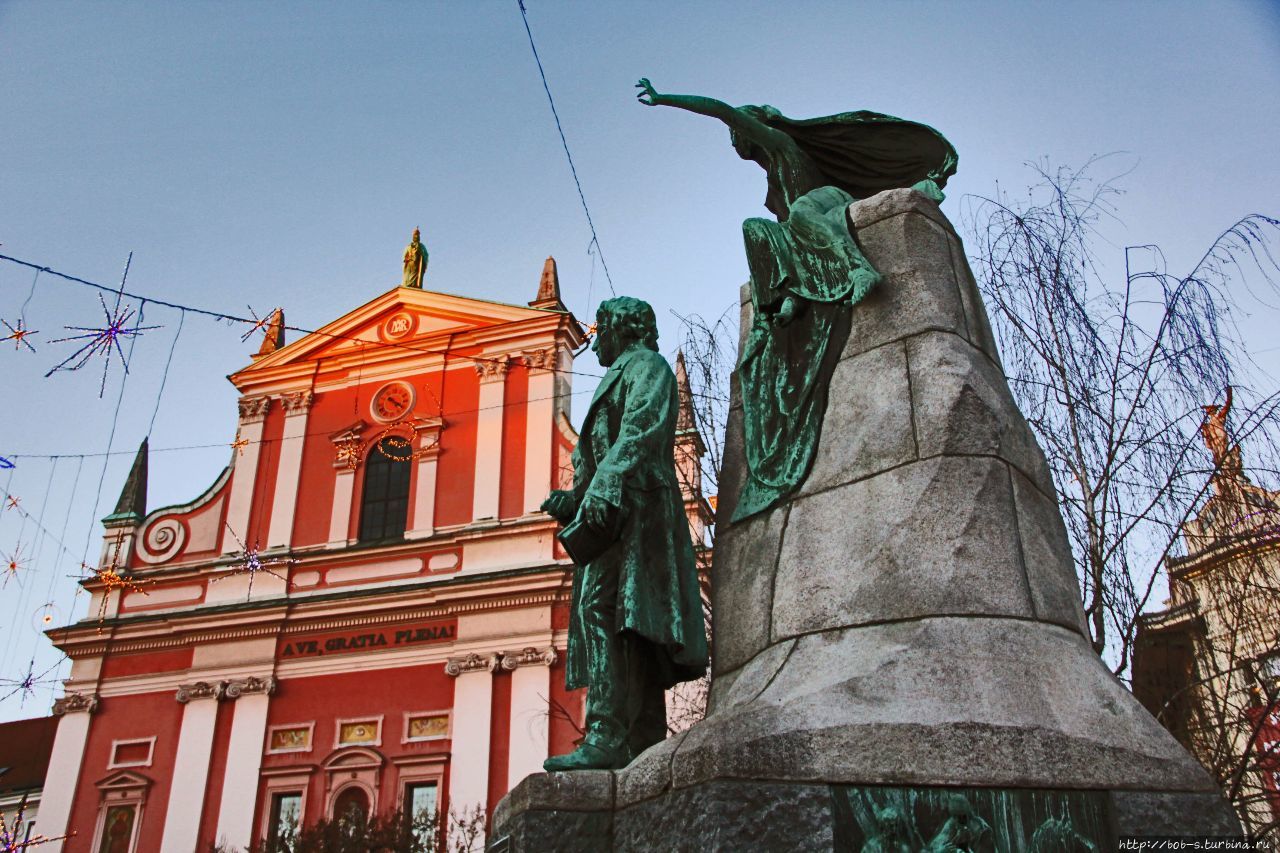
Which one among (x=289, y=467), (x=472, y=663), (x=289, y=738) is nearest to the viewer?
(x=472, y=663)

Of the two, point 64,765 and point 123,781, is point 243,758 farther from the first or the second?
point 64,765

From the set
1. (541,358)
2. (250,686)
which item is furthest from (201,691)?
(541,358)

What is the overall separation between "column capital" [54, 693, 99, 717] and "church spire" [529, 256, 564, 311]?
11.6 m

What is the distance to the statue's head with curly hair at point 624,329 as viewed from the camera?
418 centimetres

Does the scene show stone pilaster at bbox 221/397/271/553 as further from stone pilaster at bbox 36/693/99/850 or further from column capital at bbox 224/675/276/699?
stone pilaster at bbox 36/693/99/850

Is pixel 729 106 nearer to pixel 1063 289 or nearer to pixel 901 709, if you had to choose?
pixel 901 709

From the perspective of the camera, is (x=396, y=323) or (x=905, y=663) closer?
(x=905, y=663)

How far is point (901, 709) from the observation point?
8.89 ft

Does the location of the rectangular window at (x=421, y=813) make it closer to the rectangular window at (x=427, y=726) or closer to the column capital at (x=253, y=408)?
the rectangular window at (x=427, y=726)

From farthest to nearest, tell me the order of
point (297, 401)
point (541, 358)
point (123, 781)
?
1. point (297, 401)
2. point (541, 358)
3. point (123, 781)

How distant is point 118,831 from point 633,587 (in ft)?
65.5

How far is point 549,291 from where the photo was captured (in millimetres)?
23797

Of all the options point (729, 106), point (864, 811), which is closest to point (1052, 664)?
point (864, 811)

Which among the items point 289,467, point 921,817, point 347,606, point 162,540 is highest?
point 289,467
